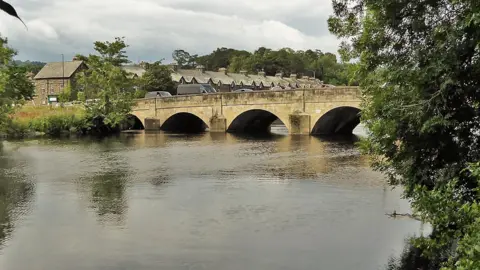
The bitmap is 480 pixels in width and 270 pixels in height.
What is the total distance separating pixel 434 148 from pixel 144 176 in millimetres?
A: 12824

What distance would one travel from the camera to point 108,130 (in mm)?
47281

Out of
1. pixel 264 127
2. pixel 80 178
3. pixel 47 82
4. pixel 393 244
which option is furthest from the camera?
pixel 47 82

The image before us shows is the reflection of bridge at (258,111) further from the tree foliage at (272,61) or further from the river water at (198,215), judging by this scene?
the tree foliage at (272,61)

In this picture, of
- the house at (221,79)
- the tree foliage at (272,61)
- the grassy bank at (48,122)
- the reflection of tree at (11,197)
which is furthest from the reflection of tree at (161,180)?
the tree foliage at (272,61)

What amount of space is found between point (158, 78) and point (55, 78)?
692 inches

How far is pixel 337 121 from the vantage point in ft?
139

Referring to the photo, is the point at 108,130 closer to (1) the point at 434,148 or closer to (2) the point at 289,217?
(2) the point at 289,217

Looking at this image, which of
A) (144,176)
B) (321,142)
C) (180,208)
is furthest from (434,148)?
(321,142)

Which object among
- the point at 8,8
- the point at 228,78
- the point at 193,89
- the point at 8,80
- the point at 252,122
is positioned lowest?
the point at 252,122

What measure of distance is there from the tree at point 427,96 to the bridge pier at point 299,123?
29.6 metres

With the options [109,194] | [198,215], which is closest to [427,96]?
[198,215]

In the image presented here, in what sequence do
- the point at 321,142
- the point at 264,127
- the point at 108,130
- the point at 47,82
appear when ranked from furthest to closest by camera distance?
the point at 47,82 → the point at 264,127 → the point at 108,130 → the point at 321,142

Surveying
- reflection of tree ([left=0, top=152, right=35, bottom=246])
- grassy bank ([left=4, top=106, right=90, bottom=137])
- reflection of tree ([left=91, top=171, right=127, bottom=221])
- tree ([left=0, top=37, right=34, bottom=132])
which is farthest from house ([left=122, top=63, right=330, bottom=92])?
reflection of tree ([left=91, top=171, right=127, bottom=221])

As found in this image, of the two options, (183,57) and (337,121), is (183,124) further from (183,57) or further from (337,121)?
(183,57)
